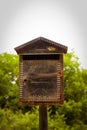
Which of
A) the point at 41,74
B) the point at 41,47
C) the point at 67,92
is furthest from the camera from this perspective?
the point at 67,92

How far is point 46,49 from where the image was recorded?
6.93m

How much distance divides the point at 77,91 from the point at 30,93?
52.4 feet

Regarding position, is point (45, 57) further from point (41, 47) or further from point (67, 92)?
point (67, 92)

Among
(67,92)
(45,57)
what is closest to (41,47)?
(45,57)

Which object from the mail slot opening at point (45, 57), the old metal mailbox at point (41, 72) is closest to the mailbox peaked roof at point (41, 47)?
the old metal mailbox at point (41, 72)

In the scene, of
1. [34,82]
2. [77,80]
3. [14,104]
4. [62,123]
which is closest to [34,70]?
[34,82]

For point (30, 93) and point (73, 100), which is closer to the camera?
point (30, 93)

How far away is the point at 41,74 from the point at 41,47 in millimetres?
481

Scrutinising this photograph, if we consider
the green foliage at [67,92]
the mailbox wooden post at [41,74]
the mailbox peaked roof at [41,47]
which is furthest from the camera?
the green foliage at [67,92]

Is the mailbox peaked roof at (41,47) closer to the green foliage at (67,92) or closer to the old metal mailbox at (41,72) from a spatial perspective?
the old metal mailbox at (41,72)

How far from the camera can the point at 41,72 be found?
684cm

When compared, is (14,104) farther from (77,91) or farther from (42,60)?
(42,60)

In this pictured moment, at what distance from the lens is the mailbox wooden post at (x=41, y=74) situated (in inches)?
262

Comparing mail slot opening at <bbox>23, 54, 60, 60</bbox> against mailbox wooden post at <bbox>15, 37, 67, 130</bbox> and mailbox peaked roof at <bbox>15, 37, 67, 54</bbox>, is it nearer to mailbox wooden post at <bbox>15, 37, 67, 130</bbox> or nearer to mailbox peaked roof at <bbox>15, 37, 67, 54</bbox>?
mailbox wooden post at <bbox>15, 37, 67, 130</bbox>
